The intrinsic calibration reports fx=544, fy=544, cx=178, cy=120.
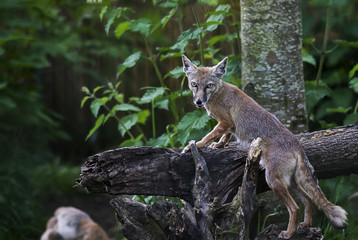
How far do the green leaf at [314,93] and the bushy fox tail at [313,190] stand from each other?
153 cm

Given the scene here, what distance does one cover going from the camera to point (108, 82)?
771 cm

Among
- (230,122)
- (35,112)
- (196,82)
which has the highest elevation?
(196,82)

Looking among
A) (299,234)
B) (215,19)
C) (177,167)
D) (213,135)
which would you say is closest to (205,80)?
(213,135)

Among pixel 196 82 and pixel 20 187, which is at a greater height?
pixel 196 82

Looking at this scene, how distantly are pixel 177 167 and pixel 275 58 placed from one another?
1754 millimetres

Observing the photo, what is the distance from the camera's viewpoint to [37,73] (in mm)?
11148

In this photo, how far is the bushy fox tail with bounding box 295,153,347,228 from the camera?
409 centimetres

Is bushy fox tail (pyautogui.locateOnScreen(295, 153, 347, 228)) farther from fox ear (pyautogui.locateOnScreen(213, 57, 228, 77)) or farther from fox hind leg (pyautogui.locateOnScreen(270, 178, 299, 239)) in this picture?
fox ear (pyautogui.locateOnScreen(213, 57, 228, 77))

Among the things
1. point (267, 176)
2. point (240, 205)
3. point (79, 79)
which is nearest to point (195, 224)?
point (240, 205)

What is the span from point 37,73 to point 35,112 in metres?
2.18

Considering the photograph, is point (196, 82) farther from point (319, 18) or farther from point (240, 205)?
point (319, 18)

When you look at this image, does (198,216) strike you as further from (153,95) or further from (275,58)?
(275,58)

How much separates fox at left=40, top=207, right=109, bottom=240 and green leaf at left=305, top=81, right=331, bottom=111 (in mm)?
3052

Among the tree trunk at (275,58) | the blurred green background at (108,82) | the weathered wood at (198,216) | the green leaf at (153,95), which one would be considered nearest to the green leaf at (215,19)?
the blurred green background at (108,82)
